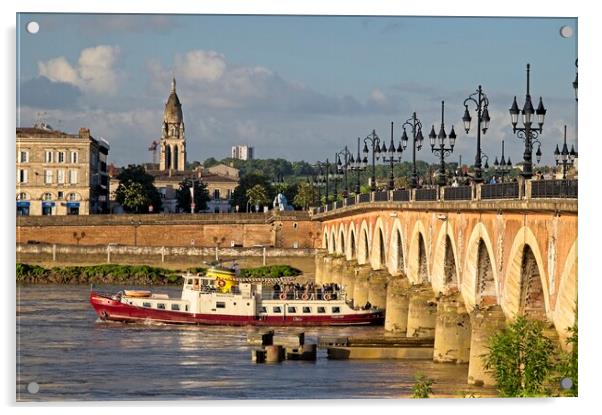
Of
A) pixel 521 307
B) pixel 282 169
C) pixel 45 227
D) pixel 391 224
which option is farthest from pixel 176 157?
pixel 521 307

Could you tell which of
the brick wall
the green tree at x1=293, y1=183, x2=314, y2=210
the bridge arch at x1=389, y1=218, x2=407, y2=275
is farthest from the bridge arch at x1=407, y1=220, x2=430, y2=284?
the green tree at x1=293, y1=183, x2=314, y2=210

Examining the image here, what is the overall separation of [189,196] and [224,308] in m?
77.7

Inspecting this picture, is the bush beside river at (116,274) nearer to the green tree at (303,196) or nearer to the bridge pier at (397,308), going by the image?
the green tree at (303,196)

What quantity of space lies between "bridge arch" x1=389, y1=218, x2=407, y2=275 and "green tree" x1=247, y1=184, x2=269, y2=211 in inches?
3243

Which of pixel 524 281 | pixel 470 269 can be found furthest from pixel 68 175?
pixel 524 281

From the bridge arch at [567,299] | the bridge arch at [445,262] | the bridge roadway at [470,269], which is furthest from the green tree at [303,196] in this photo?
the bridge arch at [567,299]

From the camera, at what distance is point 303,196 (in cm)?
13562

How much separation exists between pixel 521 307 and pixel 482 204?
3.89m

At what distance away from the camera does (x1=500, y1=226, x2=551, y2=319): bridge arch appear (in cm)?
3619

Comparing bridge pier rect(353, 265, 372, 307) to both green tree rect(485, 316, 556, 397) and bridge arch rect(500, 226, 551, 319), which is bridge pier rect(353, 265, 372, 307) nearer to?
bridge arch rect(500, 226, 551, 319)

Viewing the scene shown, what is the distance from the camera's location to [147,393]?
3350 cm

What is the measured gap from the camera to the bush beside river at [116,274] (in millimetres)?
87938
